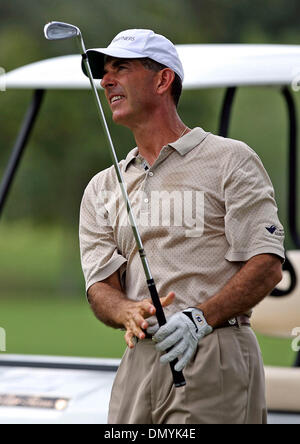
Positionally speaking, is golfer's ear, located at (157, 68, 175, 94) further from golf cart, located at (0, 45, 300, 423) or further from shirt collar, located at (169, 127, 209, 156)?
golf cart, located at (0, 45, 300, 423)

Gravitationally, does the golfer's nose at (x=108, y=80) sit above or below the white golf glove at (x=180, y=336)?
above

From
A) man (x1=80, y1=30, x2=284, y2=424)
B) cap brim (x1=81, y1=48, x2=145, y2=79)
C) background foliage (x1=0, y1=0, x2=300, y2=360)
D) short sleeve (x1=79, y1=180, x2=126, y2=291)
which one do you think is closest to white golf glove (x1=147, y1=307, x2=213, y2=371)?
man (x1=80, y1=30, x2=284, y2=424)

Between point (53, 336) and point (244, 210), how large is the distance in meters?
17.1

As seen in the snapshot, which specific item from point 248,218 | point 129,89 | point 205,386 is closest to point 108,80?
point 129,89

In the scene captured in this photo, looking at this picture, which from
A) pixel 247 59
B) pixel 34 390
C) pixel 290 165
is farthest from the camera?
pixel 290 165

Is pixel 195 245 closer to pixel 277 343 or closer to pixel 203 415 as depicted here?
pixel 203 415

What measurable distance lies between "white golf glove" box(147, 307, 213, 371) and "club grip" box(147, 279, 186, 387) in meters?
0.01

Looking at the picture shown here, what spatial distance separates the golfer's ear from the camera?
2.75 meters

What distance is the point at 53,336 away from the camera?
1934 cm

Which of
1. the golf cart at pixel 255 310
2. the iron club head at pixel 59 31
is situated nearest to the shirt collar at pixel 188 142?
the iron club head at pixel 59 31

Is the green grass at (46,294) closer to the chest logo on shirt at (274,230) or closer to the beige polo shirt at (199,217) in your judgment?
the beige polo shirt at (199,217)

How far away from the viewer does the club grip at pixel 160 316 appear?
246cm
